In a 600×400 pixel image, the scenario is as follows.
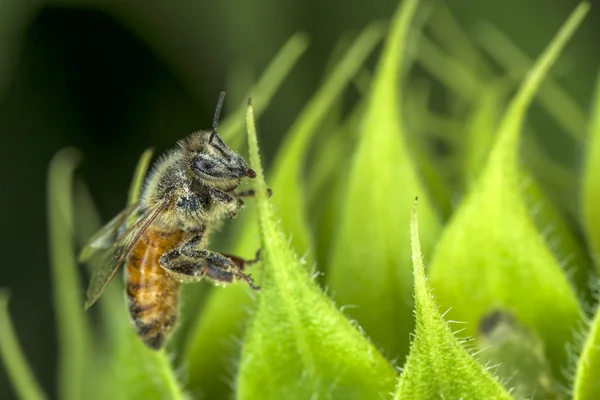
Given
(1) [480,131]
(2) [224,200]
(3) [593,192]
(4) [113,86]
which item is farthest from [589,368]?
(4) [113,86]

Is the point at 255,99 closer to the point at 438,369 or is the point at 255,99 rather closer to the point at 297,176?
the point at 297,176

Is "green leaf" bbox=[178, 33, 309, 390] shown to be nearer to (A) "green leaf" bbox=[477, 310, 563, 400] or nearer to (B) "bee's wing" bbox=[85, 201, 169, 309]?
(B) "bee's wing" bbox=[85, 201, 169, 309]

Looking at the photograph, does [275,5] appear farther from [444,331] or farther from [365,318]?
[444,331]

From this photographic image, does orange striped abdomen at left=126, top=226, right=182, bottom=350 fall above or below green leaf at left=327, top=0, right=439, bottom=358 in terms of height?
below

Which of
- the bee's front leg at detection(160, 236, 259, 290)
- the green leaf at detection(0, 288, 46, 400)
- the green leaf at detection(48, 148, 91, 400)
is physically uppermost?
the bee's front leg at detection(160, 236, 259, 290)

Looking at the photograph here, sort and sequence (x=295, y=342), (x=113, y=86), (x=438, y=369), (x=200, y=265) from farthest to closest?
(x=113, y=86) → (x=200, y=265) → (x=295, y=342) → (x=438, y=369)

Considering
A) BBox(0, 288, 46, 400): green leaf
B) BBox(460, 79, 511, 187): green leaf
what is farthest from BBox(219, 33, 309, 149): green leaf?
BBox(0, 288, 46, 400): green leaf

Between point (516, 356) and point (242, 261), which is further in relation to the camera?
point (242, 261)
